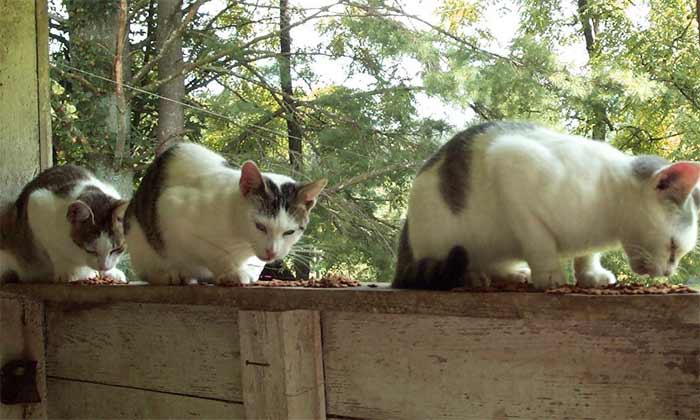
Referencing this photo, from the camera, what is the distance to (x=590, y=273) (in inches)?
52.6

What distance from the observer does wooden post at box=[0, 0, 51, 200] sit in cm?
213

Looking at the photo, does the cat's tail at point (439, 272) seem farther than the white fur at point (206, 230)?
No

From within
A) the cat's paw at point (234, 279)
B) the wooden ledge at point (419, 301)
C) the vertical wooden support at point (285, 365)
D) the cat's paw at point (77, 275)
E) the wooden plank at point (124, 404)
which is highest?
the cat's paw at point (77, 275)

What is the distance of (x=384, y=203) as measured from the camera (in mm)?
2301

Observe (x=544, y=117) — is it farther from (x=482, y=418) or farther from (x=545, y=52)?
(x=482, y=418)

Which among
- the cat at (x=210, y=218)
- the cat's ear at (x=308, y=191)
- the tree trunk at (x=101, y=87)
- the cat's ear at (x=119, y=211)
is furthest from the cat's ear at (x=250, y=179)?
the tree trunk at (x=101, y=87)

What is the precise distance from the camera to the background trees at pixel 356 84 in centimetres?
194

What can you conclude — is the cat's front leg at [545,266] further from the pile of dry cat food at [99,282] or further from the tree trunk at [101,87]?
the tree trunk at [101,87]

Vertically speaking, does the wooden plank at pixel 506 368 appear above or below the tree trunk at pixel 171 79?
below

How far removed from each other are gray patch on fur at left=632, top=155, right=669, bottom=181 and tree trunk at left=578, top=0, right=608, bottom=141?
2.31ft

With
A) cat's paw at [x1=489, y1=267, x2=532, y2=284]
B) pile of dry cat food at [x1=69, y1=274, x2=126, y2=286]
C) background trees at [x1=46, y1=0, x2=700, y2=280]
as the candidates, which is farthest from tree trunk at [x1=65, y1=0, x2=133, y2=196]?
cat's paw at [x1=489, y1=267, x2=532, y2=284]

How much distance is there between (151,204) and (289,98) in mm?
965

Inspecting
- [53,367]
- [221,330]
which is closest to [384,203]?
[221,330]

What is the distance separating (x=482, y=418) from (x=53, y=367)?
1253 millimetres
